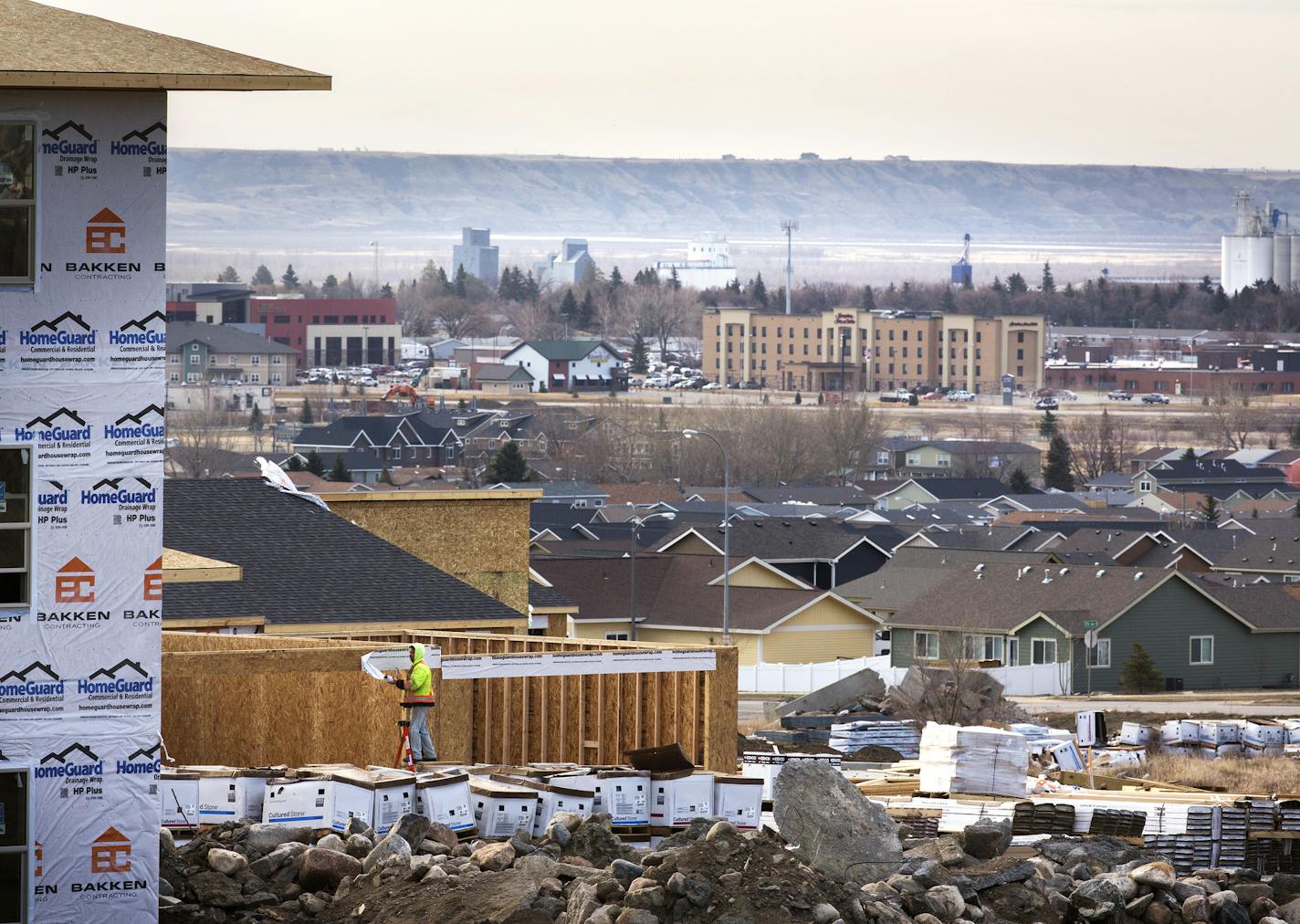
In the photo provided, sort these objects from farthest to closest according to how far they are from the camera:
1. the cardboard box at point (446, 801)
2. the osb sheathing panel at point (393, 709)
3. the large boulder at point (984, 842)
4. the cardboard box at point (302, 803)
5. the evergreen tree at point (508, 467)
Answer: the evergreen tree at point (508, 467)
the osb sheathing panel at point (393, 709)
the large boulder at point (984, 842)
the cardboard box at point (446, 801)
the cardboard box at point (302, 803)

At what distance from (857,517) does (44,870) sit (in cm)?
9171

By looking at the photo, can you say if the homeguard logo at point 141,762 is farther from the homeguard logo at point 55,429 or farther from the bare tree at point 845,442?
the bare tree at point 845,442

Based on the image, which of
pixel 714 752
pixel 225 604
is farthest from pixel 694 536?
pixel 714 752

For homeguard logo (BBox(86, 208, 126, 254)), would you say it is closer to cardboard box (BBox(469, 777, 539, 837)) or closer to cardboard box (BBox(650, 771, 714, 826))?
cardboard box (BBox(469, 777, 539, 837))

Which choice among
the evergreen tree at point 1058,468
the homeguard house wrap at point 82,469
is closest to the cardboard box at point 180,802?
the homeguard house wrap at point 82,469

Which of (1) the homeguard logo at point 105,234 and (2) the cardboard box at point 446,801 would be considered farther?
(2) the cardboard box at point 446,801

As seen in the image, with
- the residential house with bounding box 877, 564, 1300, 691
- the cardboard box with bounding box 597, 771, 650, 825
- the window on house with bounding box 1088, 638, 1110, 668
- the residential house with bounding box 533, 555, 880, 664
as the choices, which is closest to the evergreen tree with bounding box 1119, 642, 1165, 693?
the residential house with bounding box 877, 564, 1300, 691

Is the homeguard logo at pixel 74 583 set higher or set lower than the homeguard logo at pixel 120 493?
lower

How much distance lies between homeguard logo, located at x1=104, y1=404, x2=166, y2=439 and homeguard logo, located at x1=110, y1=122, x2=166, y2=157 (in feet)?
5.48

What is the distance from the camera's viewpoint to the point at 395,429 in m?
162

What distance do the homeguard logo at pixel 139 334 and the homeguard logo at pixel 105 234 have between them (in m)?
0.47

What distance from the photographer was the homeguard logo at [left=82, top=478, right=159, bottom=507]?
13.9 m

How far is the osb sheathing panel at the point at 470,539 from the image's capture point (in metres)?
34.5

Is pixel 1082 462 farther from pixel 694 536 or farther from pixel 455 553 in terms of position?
pixel 455 553
